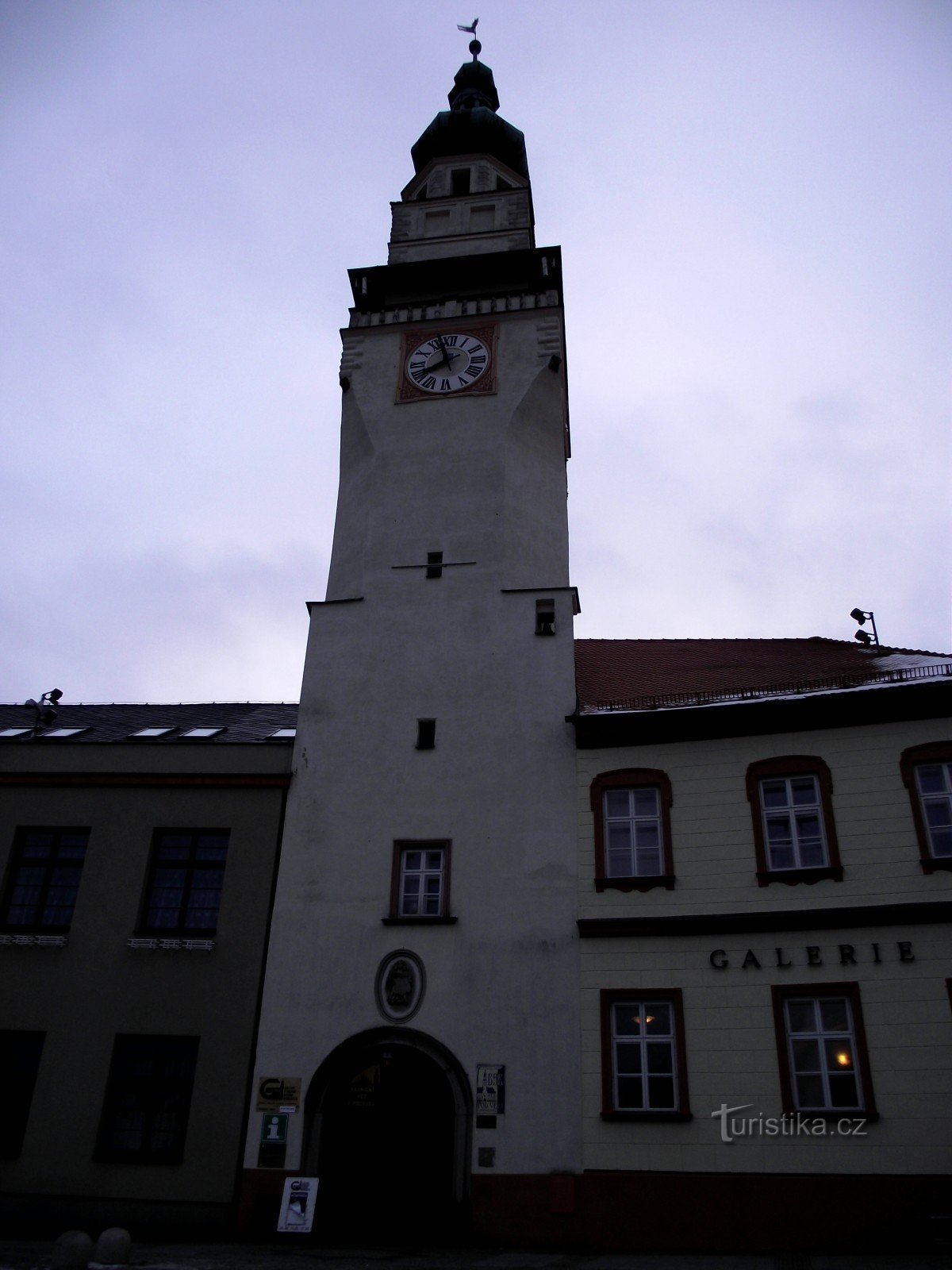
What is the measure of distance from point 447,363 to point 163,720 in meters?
11.8

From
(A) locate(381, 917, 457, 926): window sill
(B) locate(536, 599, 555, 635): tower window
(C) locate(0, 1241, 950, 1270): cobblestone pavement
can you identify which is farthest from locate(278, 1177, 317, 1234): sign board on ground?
(B) locate(536, 599, 555, 635): tower window

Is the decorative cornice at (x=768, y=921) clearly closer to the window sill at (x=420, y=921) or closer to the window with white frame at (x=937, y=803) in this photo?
the window with white frame at (x=937, y=803)

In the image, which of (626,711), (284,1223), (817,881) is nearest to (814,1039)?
(817,881)

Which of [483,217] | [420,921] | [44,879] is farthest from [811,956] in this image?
[483,217]

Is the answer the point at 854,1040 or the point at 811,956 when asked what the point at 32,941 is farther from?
the point at 854,1040

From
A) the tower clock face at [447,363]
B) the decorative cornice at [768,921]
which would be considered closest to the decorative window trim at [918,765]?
the decorative cornice at [768,921]

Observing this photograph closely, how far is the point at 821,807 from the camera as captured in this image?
17.6 meters

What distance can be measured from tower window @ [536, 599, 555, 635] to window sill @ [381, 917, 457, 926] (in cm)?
641

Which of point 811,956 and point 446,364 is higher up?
point 446,364

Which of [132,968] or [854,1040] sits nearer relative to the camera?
[854,1040]

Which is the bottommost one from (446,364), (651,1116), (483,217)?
(651,1116)

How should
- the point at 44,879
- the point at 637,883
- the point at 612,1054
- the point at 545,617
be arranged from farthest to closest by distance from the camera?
the point at 545,617 → the point at 44,879 → the point at 637,883 → the point at 612,1054

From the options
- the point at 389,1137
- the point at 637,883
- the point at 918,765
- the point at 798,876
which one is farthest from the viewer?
the point at 637,883

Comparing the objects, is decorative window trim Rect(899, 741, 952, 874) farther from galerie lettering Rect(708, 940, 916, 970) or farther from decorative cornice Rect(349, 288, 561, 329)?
decorative cornice Rect(349, 288, 561, 329)
